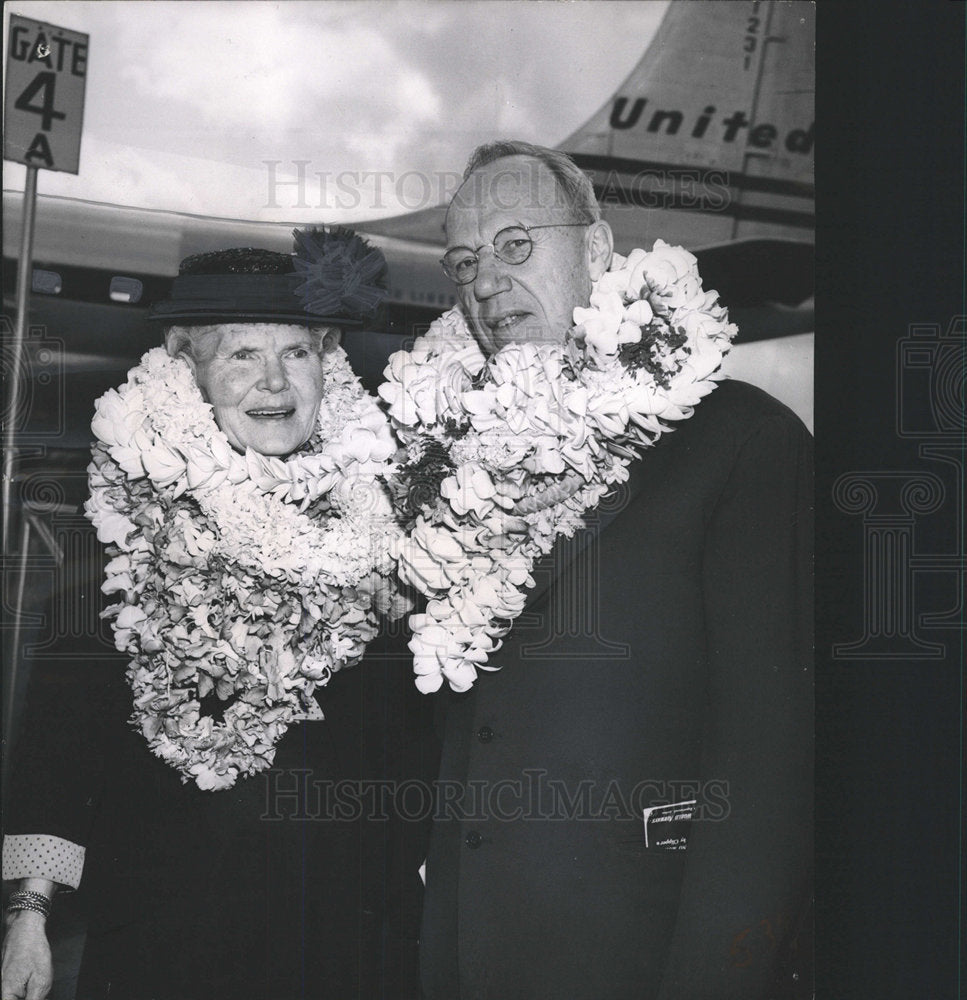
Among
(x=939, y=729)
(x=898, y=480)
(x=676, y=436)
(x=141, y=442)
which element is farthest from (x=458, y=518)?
(x=939, y=729)

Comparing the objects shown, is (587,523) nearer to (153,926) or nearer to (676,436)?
(676,436)

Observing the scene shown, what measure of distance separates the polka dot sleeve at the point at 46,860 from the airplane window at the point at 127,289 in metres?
1.21

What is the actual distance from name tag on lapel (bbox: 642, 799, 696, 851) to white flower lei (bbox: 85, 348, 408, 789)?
0.72 metres

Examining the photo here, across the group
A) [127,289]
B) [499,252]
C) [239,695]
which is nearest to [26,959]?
[239,695]

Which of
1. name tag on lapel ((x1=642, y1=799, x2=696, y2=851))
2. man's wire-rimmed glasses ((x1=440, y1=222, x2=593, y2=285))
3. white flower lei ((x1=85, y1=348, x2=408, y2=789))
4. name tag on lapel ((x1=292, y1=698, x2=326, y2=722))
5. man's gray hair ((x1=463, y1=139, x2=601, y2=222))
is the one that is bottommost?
name tag on lapel ((x1=642, y1=799, x2=696, y2=851))

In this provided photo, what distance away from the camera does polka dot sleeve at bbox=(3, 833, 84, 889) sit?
79.0 inches

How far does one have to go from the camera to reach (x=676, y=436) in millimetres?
1985

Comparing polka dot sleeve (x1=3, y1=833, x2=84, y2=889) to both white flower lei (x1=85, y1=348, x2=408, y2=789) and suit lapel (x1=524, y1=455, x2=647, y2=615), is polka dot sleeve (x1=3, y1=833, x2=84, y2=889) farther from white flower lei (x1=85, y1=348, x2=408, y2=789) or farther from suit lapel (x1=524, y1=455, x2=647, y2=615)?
suit lapel (x1=524, y1=455, x2=647, y2=615)

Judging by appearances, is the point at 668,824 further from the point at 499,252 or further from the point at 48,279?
the point at 48,279

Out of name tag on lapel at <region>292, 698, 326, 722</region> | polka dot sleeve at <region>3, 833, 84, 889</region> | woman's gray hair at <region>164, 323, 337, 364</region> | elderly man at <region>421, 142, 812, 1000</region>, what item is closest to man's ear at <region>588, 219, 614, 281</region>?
elderly man at <region>421, 142, 812, 1000</region>

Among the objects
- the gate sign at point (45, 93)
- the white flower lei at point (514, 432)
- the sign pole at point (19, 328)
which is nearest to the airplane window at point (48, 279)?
the sign pole at point (19, 328)

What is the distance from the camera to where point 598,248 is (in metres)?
1.99

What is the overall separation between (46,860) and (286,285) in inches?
54.6

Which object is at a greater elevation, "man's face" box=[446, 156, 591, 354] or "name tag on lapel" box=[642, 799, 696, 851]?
"man's face" box=[446, 156, 591, 354]
